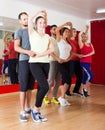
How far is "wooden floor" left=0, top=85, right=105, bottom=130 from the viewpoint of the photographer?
8.96 ft

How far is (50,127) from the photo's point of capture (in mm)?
2691

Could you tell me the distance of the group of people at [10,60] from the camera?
500cm

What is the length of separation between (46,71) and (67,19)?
4.01 metres

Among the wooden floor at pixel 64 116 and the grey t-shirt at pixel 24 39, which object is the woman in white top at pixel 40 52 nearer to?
the grey t-shirt at pixel 24 39

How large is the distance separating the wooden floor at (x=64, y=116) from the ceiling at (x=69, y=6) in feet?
5.60

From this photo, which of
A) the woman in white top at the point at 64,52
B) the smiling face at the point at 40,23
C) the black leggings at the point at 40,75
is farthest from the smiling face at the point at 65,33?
the black leggings at the point at 40,75

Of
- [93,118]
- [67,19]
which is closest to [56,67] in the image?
[93,118]

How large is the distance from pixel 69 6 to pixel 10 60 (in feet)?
6.56

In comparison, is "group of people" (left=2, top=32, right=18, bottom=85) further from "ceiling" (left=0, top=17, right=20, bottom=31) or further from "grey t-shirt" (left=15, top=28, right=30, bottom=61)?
"grey t-shirt" (left=15, top=28, right=30, bottom=61)

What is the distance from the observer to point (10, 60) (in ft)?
16.9

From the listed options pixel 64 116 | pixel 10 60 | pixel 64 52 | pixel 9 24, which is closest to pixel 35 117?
pixel 64 116

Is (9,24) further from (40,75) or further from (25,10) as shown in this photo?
(40,75)

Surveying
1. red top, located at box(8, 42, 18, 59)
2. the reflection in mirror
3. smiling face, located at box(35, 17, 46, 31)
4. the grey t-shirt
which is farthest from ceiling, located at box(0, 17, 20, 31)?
smiling face, located at box(35, 17, 46, 31)

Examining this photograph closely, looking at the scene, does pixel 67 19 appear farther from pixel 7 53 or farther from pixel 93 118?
pixel 93 118
